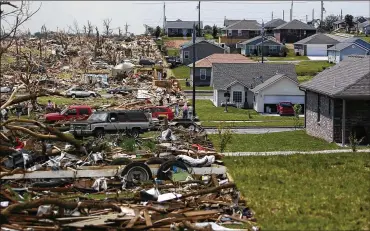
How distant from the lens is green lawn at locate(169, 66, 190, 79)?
3086 inches

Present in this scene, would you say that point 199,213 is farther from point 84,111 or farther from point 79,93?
point 79,93

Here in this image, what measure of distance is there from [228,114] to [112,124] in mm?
18692

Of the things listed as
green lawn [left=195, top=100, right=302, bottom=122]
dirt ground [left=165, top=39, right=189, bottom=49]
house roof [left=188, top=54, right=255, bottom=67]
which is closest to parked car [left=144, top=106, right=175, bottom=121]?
green lawn [left=195, top=100, right=302, bottom=122]

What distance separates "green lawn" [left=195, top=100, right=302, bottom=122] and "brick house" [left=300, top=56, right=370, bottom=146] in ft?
39.8

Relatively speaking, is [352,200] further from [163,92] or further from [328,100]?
[163,92]

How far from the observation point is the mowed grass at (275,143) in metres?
28.8

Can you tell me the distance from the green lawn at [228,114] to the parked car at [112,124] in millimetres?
12818

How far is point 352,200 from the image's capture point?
52.9 ft

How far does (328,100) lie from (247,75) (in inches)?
953

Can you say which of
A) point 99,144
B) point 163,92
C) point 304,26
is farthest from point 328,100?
point 304,26

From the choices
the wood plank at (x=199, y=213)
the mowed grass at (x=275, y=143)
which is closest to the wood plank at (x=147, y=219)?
the wood plank at (x=199, y=213)

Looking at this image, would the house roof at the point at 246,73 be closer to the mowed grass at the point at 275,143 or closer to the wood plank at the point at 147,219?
the mowed grass at the point at 275,143

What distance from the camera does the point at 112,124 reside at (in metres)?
31.8

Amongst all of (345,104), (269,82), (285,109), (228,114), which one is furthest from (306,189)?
(269,82)
